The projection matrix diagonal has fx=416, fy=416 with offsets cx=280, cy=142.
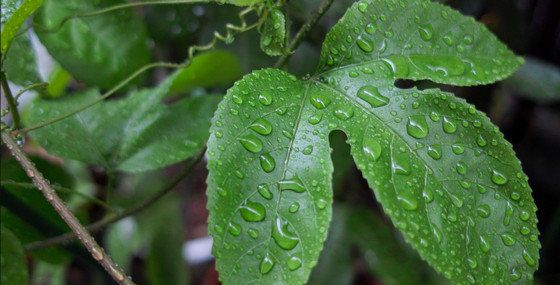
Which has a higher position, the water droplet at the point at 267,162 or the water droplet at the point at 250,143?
the water droplet at the point at 250,143

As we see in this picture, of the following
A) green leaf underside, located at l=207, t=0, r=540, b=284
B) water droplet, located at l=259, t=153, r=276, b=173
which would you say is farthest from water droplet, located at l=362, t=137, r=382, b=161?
water droplet, located at l=259, t=153, r=276, b=173

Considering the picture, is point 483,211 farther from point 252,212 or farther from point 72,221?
point 72,221

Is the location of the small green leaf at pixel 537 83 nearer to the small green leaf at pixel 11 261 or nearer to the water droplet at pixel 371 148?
the water droplet at pixel 371 148

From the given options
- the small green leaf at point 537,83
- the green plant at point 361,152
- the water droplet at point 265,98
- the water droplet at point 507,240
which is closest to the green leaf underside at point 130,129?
the green plant at point 361,152

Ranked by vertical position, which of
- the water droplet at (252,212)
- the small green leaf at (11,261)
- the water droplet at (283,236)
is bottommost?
the small green leaf at (11,261)

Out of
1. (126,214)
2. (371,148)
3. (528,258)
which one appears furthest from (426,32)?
(126,214)

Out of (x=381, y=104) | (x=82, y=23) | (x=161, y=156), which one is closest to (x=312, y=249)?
(x=381, y=104)
